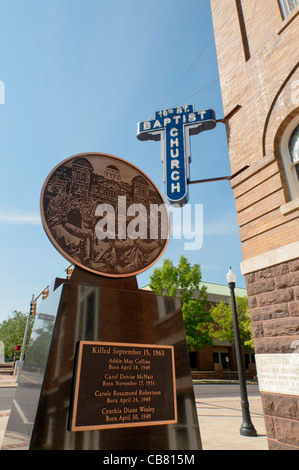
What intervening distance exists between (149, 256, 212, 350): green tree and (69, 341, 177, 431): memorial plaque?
25078 mm

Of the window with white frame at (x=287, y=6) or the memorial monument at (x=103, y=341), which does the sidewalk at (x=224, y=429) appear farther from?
the window with white frame at (x=287, y=6)

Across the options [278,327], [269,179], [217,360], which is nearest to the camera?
[278,327]

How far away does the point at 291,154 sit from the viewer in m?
6.48

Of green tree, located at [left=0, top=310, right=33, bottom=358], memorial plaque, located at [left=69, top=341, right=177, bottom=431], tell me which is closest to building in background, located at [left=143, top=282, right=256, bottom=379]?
green tree, located at [left=0, top=310, right=33, bottom=358]

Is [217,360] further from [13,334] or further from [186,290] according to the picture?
[13,334]

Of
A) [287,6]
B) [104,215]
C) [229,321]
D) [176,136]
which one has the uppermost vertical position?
[287,6]

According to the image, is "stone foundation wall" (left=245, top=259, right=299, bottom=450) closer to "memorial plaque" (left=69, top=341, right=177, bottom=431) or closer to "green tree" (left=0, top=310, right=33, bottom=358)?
"memorial plaque" (left=69, top=341, right=177, bottom=431)

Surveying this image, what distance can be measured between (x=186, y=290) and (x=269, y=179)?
83.1 ft

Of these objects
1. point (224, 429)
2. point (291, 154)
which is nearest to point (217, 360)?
point (224, 429)

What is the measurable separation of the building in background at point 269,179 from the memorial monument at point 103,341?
228 centimetres

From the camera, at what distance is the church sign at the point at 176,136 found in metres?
8.34

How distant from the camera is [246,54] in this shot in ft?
26.5

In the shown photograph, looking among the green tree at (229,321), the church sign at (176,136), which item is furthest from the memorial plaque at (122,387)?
the green tree at (229,321)

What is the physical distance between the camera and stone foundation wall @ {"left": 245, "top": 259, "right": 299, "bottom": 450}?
195 inches
